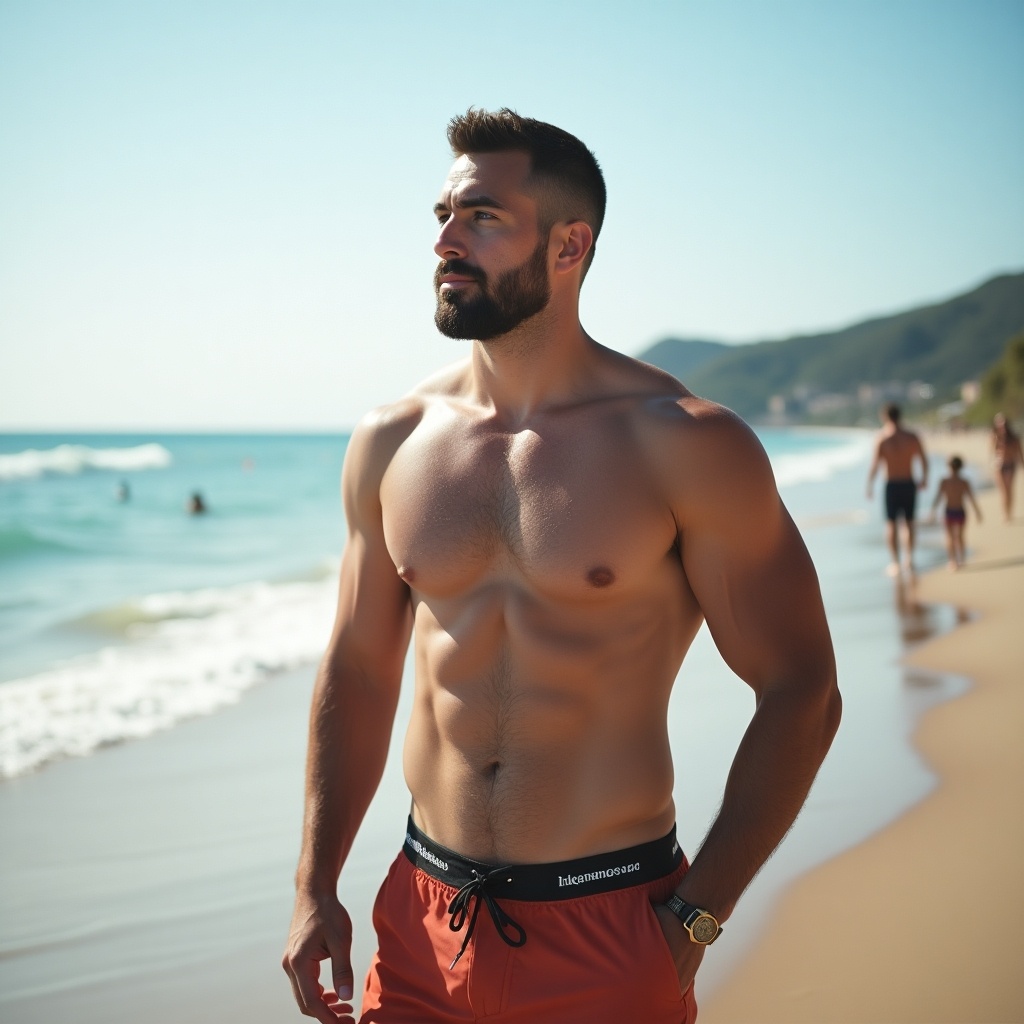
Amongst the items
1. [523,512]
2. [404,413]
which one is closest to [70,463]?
[404,413]

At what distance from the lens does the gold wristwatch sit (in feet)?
5.88

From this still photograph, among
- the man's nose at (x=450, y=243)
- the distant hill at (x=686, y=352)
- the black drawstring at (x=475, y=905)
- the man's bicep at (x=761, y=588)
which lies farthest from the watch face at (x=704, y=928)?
the distant hill at (x=686, y=352)

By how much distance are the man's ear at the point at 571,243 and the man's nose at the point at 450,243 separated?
0.59 feet

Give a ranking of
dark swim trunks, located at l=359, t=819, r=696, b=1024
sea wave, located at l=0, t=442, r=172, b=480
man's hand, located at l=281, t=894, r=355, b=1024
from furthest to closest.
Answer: sea wave, located at l=0, t=442, r=172, b=480 < man's hand, located at l=281, t=894, r=355, b=1024 < dark swim trunks, located at l=359, t=819, r=696, b=1024

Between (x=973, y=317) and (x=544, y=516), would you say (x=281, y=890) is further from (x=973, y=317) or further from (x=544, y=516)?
(x=973, y=317)

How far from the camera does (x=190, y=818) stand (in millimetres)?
5320

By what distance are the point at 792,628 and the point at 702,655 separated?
21.5 ft

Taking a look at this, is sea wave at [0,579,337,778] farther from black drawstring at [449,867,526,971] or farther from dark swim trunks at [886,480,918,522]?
dark swim trunks at [886,480,918,522]

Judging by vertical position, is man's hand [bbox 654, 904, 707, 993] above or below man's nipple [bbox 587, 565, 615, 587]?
below

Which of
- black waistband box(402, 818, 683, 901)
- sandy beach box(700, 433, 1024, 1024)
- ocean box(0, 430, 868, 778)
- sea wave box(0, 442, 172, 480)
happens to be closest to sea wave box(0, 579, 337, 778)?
ocean box(0, 430, 868, 778)

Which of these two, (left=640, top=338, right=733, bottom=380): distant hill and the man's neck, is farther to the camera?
(left=640, top=338, right=733, bottom=380): distant hill

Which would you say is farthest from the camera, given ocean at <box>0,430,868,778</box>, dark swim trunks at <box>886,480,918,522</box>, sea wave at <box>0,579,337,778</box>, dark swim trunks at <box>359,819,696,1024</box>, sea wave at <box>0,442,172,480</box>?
sea wave at <box>0,442,172,480</box>

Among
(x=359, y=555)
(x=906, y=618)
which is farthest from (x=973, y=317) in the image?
(x=359, y=555)

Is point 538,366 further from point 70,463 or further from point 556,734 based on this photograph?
point 70,463
